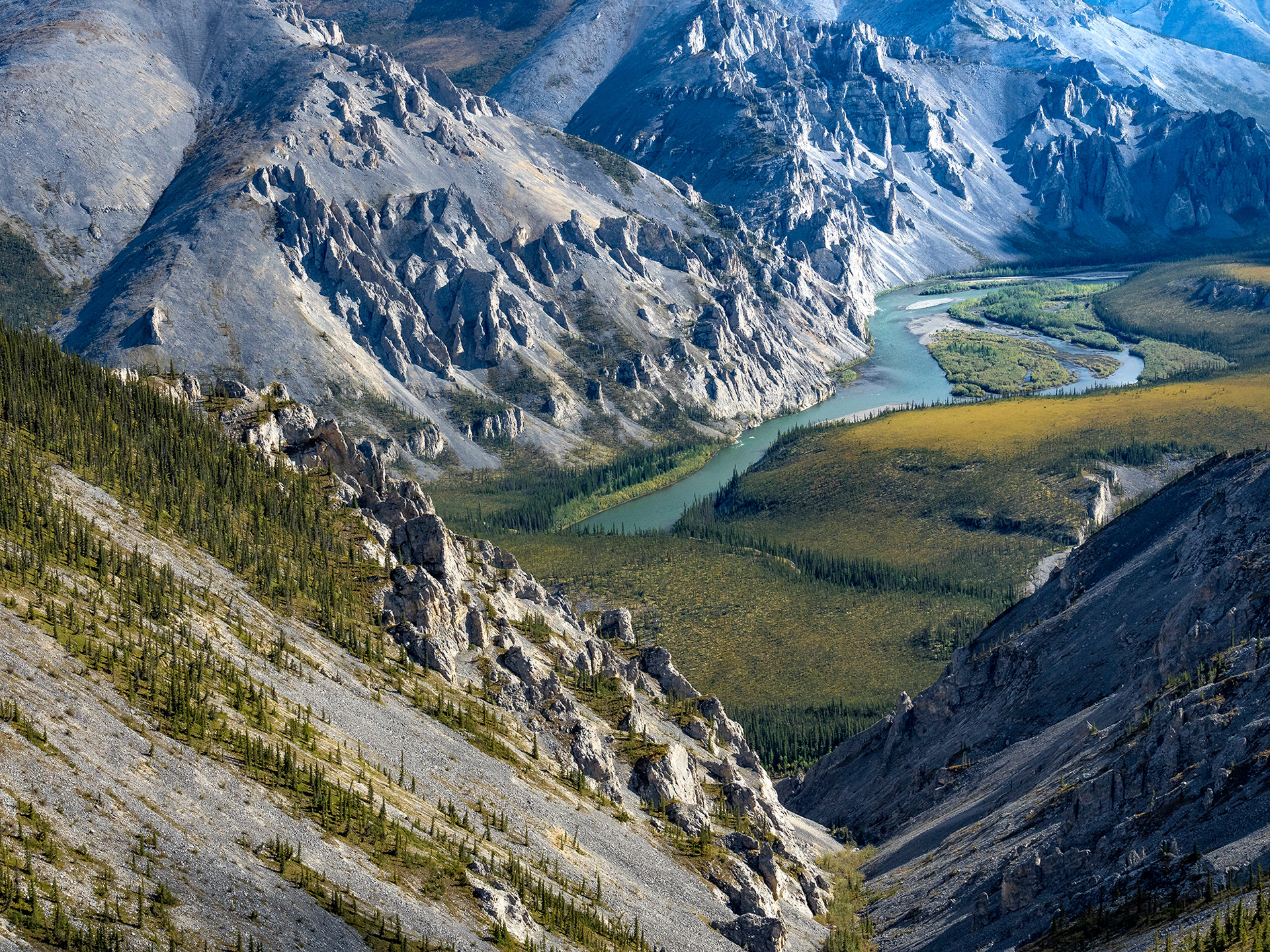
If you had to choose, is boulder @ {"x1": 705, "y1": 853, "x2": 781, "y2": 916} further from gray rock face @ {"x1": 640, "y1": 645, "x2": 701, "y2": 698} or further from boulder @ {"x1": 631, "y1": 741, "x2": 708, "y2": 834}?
gray rock face @ {"x1": 640, "y1": 645, "x2": 701, "y2": 698}

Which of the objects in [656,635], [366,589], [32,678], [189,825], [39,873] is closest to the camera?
[39,873]

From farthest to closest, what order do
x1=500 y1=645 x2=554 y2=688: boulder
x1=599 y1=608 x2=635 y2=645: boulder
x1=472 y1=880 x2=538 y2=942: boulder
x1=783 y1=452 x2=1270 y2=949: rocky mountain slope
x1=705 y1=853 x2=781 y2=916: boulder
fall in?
x1=599 y1=608 x2=635 y2=645: boulder, x1=500 y1=645 x2=554 y2=688: boulder, x1=705 y1=853 x2=781 y2=916: boulder, x1=783 y1=452 x2=1270 y2=949: rocky mountain slope, x1=472 y1=880 x2=538 y2=942: boulder

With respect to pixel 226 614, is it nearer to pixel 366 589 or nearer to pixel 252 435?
pixel 366 589

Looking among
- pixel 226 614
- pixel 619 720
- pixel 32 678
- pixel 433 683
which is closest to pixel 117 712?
pixel 32 678

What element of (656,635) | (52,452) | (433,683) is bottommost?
(656,635)

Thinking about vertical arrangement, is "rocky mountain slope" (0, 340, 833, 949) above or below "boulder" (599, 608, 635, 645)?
above

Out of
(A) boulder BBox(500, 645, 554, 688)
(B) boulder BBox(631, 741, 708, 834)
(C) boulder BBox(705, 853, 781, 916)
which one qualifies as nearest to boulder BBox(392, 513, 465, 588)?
(A) boulder BBox(500, 645, 554, 688)

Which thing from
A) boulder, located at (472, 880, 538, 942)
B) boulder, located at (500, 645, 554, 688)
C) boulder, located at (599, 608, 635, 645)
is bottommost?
boulder, located at (599, 608, 635, 645)
